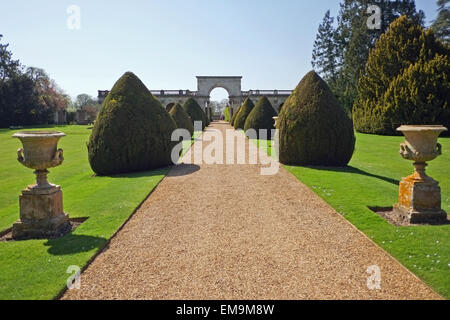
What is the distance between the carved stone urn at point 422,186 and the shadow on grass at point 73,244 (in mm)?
5777

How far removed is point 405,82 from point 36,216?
92.8 feet

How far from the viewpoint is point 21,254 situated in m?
5.10

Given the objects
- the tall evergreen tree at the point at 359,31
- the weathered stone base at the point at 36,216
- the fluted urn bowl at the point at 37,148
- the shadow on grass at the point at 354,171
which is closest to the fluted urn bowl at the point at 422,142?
the shadow on grass at the point at 354,171

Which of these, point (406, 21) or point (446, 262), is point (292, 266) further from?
point (406, 21)

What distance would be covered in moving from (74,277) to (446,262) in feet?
16.5

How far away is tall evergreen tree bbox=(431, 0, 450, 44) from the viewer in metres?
37.0

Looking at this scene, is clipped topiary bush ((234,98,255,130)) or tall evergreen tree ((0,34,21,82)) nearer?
clipped topiary bush ((234,98,255,130))

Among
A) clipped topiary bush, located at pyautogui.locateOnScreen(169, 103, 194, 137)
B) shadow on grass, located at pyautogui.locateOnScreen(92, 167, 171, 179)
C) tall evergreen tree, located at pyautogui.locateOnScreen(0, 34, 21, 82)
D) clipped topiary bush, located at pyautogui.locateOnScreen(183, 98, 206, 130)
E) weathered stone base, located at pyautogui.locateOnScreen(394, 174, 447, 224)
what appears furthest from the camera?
tall evergreen tree, located at pyautogui.locateOnScreen(0, 34, 21, 82)

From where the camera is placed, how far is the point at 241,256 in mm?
5027

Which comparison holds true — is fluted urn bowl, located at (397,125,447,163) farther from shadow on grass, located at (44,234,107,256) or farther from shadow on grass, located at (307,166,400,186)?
shadow on grass, located at (44,234,107,256)

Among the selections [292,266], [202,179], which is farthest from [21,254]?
[202,179]

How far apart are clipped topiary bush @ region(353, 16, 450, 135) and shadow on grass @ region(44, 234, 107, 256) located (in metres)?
27.1

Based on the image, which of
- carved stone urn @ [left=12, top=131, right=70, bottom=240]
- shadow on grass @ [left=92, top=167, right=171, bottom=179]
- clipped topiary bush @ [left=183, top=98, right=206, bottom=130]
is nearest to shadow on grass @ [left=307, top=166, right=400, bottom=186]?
shadow on grass @ [left=92, top=167, right=171, bottom=179]

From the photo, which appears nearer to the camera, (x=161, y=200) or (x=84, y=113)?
(x=161, y=200)
